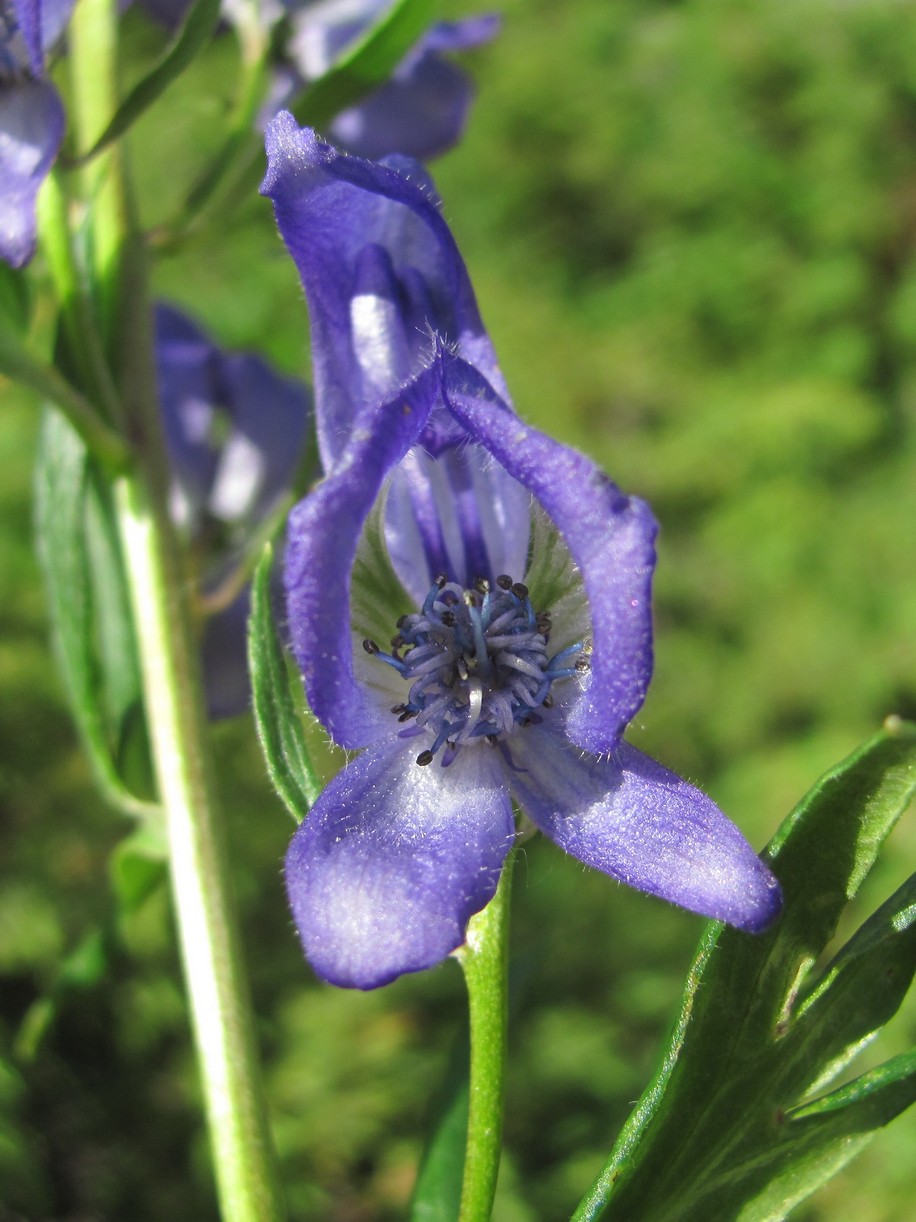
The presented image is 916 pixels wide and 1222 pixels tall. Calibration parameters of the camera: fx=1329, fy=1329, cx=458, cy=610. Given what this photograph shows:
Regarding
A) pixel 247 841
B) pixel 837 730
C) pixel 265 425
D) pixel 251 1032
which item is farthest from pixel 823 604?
pixel 251 1032

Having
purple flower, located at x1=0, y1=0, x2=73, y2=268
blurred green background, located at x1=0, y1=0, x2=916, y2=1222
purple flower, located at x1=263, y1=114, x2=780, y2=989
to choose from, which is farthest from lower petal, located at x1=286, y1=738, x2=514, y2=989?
blurred green background, located at x1=0, y1=0, x2=916, y2=1222

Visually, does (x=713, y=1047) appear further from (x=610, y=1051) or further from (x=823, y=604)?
(x=823, y=604)

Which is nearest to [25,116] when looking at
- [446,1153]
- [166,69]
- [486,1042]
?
[166,69]

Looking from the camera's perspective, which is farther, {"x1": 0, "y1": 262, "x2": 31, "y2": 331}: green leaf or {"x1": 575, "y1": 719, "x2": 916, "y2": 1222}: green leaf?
{"x1": 0, "y1": 262, "x2": 31, "y2": 331}: green leaf

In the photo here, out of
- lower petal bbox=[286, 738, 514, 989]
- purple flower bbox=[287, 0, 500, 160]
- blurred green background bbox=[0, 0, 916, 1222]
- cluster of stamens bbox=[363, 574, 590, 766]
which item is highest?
purple flower bbox=[287, 0, 500, 160]

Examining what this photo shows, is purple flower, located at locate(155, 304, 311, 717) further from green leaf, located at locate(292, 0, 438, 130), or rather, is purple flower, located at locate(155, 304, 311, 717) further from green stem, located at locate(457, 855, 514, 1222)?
green stem, located at locate(457, 855, 514, 1222)

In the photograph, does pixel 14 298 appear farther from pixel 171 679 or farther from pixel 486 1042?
pixel 486 1042
